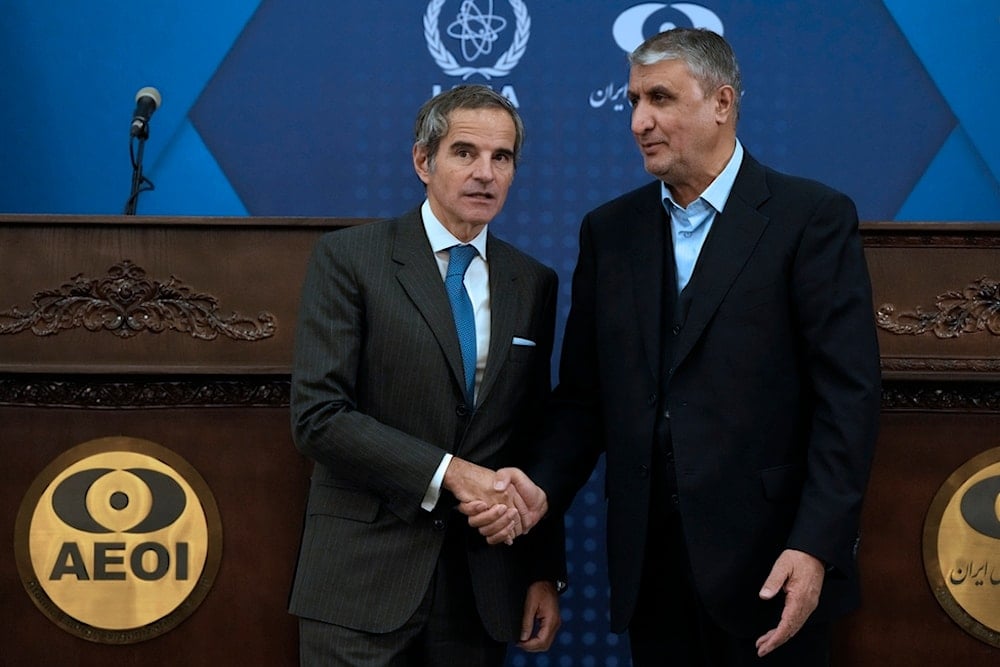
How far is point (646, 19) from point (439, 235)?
1.90 metres

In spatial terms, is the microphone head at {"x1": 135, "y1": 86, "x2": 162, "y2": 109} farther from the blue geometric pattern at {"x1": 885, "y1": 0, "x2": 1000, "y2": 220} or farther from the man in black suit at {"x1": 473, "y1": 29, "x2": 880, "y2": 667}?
the blue geometric pattern at {"x1": 885, "y1": 0, "x2": 1000, "y2": 220}

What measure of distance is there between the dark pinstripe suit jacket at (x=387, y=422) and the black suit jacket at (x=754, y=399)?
0.18m

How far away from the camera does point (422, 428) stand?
2107mm

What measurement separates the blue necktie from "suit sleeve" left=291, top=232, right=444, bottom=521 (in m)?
0.16

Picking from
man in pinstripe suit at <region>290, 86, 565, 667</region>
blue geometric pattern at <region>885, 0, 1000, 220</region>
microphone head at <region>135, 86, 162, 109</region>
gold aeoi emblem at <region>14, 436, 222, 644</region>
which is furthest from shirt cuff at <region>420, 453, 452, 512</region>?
blue geometric pattern at <region>885, 0, 1000, 220</region>

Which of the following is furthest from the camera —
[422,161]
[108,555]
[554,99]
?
[554,99]

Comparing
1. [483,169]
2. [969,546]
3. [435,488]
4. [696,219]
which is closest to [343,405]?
[435,488]

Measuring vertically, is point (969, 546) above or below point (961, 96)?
below

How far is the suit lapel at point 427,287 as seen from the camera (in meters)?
2.11

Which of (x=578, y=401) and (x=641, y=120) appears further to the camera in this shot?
(x=578, y=401)

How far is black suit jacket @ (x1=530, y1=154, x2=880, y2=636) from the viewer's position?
1.98m

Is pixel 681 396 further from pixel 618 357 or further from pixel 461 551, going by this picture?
pixel 461 551

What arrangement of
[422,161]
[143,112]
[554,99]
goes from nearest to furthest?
[422,161], [143,112], [554,99]

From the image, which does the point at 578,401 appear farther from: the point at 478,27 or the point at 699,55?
the point at 478,27
